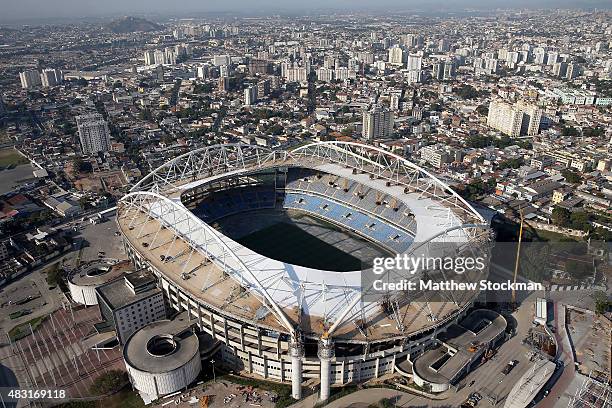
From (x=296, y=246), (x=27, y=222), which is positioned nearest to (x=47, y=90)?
(x=27, y=222)

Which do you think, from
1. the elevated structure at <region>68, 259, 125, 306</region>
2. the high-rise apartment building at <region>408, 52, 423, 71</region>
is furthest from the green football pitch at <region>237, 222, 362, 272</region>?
the high-rise apartment building at <region>408, 52, 423, 71</region>

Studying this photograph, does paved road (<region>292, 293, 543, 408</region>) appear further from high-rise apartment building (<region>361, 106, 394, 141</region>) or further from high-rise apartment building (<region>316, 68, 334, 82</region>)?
high-rise apartment building (<region>316, 68, 334, 82</region>)

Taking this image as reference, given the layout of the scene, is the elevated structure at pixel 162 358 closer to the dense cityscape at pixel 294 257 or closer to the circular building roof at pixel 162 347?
the circular building roof at pixel 162 347

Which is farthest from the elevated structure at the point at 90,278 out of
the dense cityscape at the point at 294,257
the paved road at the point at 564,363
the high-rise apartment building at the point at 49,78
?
the high-rise apartment building at the point at 49,78

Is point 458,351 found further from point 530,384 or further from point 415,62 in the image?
point 415,62

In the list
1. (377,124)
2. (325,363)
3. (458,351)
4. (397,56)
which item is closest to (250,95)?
(377,124)

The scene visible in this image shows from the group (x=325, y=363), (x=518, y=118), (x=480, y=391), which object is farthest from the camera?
(x=518, y=118)
